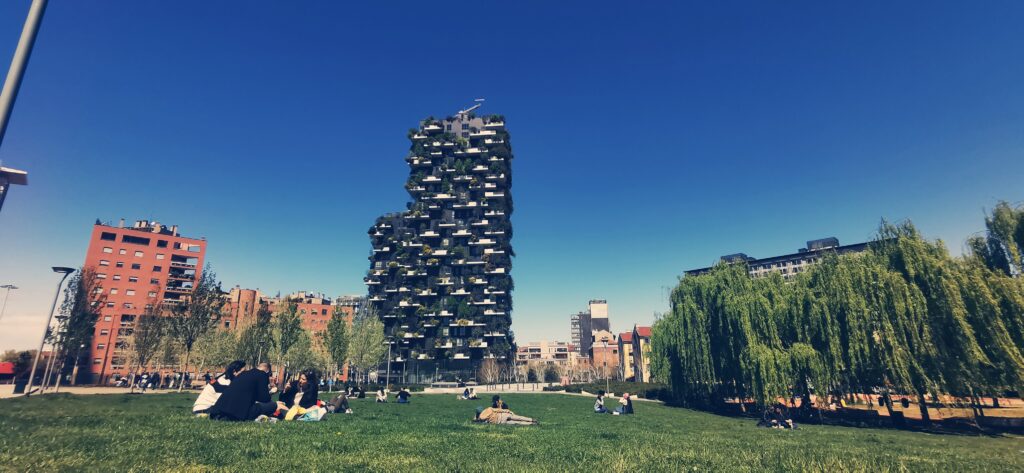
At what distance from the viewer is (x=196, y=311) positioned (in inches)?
1693

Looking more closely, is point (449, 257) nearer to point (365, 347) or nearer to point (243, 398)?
point (365, 347)

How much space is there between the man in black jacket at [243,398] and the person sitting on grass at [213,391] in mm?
806

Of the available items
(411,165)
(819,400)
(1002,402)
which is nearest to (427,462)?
(819,400)

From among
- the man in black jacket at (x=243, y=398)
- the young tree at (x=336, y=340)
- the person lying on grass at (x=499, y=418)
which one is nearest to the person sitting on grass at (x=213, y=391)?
the man in black jacket at (x=243, y=398)

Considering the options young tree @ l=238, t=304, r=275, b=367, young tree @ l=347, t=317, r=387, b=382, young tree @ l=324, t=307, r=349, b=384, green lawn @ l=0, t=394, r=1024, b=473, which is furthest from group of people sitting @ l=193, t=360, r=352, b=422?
young tree @ l=347, t=317, r=387, b=382

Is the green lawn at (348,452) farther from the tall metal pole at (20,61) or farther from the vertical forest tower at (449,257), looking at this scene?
the vertical forest tower at (449,257)

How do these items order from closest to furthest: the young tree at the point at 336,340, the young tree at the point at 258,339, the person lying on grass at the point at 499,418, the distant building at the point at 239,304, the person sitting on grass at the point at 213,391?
1. the person sitting on grass at the point at 213,391
2. the person lying on grass at the point at 499,418
3. the young tree at the point at 258,339
4. the young tree at the point at 336,340
5. the distant building at the point at 239,304

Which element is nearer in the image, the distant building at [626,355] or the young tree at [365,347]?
the young tree at [365,347]

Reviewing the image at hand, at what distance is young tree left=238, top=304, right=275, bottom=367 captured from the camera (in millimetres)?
51656

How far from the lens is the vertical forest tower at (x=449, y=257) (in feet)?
336

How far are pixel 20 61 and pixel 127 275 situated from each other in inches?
4921

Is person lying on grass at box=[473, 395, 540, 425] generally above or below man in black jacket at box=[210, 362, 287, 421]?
below

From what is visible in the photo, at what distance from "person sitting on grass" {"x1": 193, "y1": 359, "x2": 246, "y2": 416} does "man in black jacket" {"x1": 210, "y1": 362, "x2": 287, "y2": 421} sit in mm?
806

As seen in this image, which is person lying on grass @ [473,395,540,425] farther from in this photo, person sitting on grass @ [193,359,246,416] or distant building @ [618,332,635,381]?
distant building @ [618,332,635,381]
